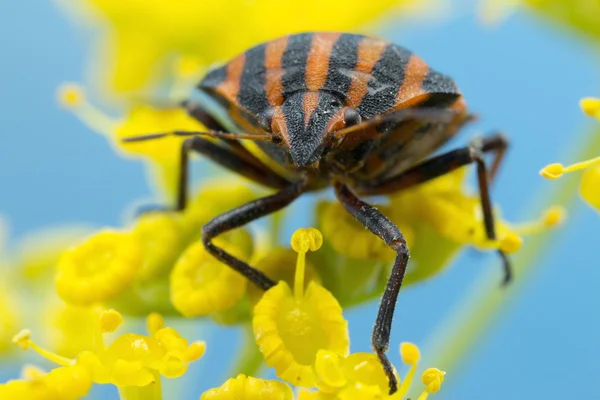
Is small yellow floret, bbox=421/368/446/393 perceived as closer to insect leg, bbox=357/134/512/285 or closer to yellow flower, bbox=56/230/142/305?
insect leg, bbox=357/134/512/285

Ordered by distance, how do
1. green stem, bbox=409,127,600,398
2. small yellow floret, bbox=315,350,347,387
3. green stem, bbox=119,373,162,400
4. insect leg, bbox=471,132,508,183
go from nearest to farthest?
small yellow floret, bbox=315,350,347,387
green stem, bbox=119,373,162,400
insect leg, bbox=471,132,508,183
green stem, bbox=409,127,600,398

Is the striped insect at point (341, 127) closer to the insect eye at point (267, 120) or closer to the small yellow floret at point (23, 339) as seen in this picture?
the insect eye at point (267, 120)

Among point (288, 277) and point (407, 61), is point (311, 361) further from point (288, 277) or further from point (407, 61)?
point (407, 61)

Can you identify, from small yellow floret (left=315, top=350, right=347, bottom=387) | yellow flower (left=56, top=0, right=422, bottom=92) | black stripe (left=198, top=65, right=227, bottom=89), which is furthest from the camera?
yellow flower (left=56, top=0, right=422, bottom=92)

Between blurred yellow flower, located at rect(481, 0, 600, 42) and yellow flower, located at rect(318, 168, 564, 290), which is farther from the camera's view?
blurred yellow flower, located at rect(481, 0, 600, 42)

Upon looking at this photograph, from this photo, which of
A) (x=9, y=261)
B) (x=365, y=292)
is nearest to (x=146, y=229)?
(x=365, y=292)

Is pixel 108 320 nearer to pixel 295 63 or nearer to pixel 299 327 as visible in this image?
pixel 299 327

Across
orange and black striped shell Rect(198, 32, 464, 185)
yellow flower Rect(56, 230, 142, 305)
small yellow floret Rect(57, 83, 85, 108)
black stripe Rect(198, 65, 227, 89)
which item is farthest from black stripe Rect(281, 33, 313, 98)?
small yellow floret Rect(57, 83, 85, 108)

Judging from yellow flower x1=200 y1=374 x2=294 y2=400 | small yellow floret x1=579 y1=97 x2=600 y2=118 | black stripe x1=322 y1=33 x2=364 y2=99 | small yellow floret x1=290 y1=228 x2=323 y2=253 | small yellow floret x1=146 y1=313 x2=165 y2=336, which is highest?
black stripe x1=322 y1=33 x2=364 y2=99
